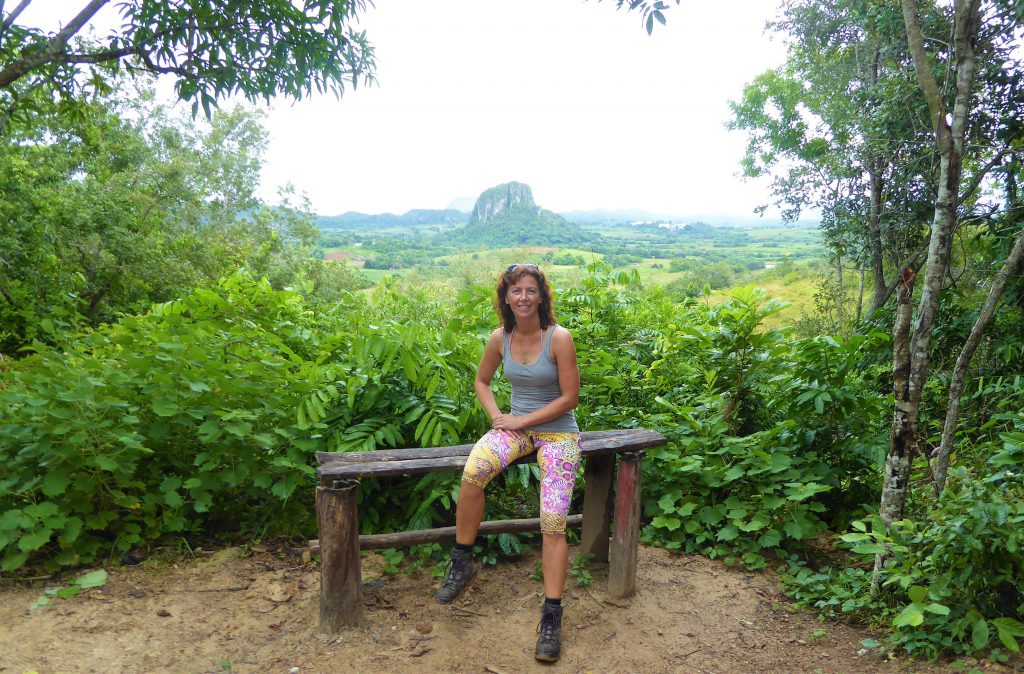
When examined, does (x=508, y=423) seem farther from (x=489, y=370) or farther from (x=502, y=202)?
(x=502, y=202)

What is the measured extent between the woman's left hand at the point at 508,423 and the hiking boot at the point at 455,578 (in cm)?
66

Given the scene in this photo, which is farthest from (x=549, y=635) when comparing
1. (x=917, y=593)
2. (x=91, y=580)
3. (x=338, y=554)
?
(x=91, y=580)

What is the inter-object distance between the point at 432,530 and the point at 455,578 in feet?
0.84

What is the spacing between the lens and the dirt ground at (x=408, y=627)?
2721mm

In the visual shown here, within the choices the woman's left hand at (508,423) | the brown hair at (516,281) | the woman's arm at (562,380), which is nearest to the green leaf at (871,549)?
the woman's arm at (562,380)

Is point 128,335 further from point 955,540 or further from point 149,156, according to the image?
point 149,156

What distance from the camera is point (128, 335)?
12.0ft

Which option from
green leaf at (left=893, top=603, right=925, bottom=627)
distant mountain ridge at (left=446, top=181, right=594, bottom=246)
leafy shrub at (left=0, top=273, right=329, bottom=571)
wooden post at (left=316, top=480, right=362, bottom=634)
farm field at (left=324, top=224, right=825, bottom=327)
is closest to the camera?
green leaf at (left=893, top=603, right=925, bottom=627)

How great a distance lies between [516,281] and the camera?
3053mm

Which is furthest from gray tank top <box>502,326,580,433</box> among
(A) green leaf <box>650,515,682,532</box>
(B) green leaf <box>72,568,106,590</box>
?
(B) green leaf <box>72,568,106,590</box>

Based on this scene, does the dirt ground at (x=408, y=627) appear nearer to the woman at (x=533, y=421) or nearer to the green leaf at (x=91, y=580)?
the green leaf at (x=91, y=580)

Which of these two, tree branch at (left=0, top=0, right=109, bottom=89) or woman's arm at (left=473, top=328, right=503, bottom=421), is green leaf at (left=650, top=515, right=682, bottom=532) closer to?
woman's arm at (left=473, top=328, right=503, bottom=421)

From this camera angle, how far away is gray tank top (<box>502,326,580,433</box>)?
305cm

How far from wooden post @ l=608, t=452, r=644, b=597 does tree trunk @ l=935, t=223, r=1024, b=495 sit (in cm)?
147
